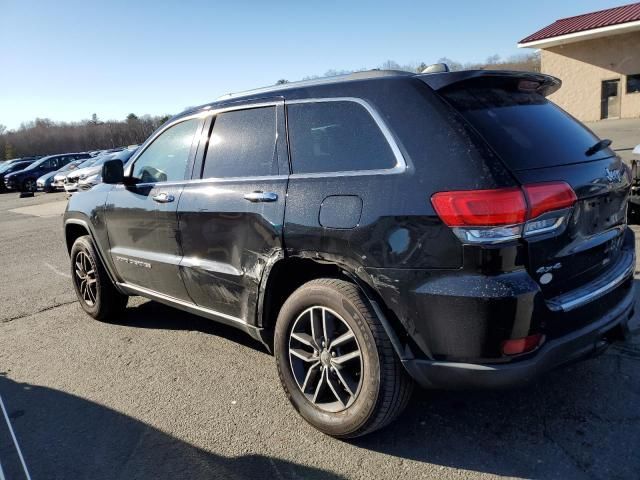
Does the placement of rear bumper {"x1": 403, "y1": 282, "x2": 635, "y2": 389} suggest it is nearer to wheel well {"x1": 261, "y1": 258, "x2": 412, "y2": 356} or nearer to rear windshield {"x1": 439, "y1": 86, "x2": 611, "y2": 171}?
wheel well {"x1": 261, "y1": 258, "x2": 412, "y2": 356}

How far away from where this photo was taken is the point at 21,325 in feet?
17.3

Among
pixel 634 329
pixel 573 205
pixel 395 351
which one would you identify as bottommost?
pixel 634 329

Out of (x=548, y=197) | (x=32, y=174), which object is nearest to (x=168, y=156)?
(x=548, y=197)

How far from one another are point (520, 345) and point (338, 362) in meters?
0.95

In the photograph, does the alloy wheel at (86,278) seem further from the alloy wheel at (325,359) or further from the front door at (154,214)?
the alloy wheel at (325,359)

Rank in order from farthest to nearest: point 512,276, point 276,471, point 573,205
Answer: point 276,471 → point 573,205 → point 512,276

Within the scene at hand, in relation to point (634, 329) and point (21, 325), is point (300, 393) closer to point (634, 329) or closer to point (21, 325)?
point (634, 329)

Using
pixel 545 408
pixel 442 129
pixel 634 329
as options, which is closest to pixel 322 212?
pixel 442 129

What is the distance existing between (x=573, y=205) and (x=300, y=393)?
5.80 ft

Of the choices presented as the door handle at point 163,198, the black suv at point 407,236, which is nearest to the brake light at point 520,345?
the black suv at point 407,236

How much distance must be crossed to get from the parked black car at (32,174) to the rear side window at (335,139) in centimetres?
3013

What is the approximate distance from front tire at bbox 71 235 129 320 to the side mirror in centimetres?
94

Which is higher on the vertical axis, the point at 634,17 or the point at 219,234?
the point at 634,17

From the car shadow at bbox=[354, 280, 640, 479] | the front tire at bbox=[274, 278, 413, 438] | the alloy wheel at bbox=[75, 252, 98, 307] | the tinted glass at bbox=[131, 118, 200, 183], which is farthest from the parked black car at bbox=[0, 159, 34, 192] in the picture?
the car shadow at bbox=[354, 280, 640, 479]
